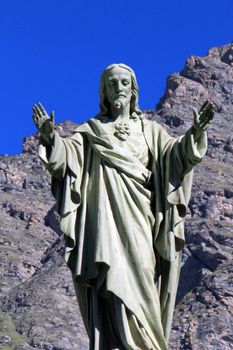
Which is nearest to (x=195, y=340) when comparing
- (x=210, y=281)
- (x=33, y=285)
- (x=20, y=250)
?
(x=210, y=281)

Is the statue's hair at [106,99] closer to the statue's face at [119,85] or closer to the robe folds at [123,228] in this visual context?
the statue's face at [119,85]

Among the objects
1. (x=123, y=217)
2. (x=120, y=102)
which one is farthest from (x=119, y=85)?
(x=123, y=217)

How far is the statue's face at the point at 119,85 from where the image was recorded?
12.6m

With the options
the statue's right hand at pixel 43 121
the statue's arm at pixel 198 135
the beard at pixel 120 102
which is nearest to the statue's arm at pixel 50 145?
the statue's right hand at pixel 43 121

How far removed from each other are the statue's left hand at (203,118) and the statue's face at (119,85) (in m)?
0.93

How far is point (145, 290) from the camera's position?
1173 cm

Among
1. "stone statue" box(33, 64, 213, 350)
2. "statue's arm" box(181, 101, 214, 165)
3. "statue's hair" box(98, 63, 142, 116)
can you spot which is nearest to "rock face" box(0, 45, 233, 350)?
"statue's hair" box(98, 63, 142, 116)

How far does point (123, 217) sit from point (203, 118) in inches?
43.4

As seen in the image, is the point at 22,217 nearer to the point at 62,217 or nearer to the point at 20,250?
the point at 20,250

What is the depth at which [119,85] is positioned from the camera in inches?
494

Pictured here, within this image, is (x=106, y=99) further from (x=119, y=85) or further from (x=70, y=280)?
(x=70, y=280)

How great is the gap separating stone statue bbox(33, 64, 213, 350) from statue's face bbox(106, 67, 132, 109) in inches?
0.8

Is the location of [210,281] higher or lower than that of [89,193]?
higher

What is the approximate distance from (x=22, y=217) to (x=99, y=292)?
18578 centimetres
